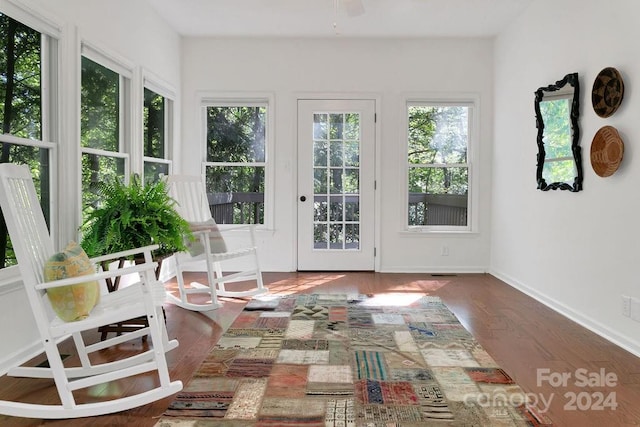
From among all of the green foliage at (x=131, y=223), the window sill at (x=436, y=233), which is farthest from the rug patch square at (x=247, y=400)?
the window sill at (x=436, y=233)

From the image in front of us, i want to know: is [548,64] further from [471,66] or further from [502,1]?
[471,66]

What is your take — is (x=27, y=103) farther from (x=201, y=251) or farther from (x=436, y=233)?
(x=436, y=233)

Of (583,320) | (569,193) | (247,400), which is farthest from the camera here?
(569,193)

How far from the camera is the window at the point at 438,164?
220 inches

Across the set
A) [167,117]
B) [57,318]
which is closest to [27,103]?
[57,318]

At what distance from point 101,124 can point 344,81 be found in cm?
275

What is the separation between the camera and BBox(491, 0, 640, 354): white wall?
3018 mm

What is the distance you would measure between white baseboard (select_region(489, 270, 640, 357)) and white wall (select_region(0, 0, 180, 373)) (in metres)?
3.57

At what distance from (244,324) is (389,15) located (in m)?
3.25

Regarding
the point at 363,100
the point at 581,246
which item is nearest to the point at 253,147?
the point at 363,100

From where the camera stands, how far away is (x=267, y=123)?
5543 mm

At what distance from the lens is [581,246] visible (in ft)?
11.7

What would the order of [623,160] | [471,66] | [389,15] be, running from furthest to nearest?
[471,66] < [389,15] < [623,160]

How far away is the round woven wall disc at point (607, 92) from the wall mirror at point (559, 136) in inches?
10.5
